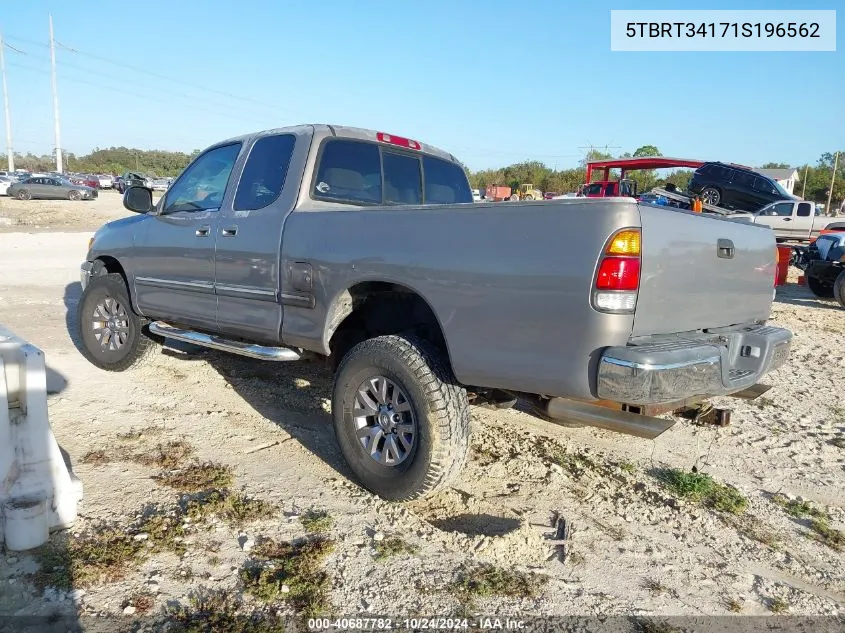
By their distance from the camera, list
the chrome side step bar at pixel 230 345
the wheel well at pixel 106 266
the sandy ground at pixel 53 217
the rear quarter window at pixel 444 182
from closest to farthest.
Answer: the chrome side step bar at pixel 230 345
the rear quarter window at pixel 444 182
the wheel well at pixel 106 266
the sandy ground at pixel 53 217

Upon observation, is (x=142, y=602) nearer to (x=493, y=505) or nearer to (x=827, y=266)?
(x=493, y=505)

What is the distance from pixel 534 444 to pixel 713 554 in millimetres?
1440

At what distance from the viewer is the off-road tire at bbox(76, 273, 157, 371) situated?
530 centimetres

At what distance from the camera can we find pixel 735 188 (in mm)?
18859

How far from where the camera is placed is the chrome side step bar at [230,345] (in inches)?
150

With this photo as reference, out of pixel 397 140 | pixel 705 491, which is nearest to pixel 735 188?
pixel 397 140

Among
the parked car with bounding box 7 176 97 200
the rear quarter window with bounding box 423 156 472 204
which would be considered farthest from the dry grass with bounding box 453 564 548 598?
the parked car with bounding box 7 176 97 200

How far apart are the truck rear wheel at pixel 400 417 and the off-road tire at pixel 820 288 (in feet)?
33.6

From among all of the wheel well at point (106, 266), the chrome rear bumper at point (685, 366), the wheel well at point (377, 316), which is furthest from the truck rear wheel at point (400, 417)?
the wheel well at point (106, 266)

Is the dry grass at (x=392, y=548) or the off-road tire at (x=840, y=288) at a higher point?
the off-road tire at (x=840, y=288)

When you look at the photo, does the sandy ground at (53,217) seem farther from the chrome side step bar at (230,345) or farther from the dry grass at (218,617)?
the dry grass at (218,617)

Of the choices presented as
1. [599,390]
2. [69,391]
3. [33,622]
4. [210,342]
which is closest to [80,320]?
[69,391]

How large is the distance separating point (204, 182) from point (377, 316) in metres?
1.98

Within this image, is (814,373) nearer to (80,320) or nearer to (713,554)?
(713,554)
